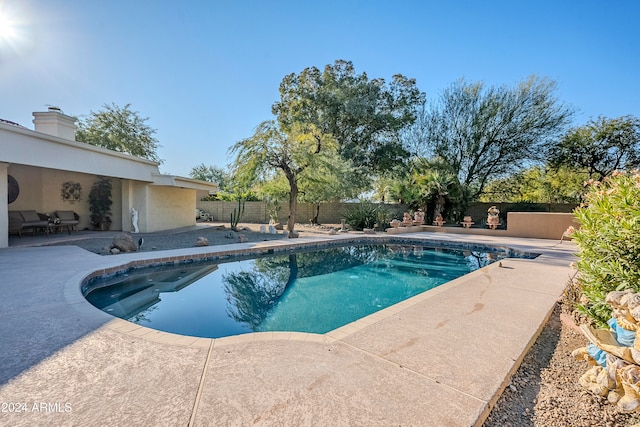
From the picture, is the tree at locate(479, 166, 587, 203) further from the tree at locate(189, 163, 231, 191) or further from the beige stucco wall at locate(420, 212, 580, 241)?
the tree at locate(189, 163, 231, 191)

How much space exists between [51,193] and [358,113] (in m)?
16.4

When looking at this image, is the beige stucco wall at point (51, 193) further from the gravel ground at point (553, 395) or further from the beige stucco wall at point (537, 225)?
the beige stucco wall at point (537, 225)

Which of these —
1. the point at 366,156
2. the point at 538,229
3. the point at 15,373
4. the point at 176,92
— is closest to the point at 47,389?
the point at 15,373

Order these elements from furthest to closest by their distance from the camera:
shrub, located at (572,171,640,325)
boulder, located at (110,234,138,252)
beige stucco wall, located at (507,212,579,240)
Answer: beige stucco wall, located at (507,212,579,240)
boulder, located at (110,234,138,252)
shrub, located at (572,171,640,325)

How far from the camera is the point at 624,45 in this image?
1033 centimetres

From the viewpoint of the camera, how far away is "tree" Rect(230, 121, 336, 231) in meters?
11.9

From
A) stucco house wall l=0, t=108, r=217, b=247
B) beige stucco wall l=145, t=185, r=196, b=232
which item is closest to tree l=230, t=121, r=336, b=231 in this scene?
stucco house wall l=0, t=108, r=217, b=247

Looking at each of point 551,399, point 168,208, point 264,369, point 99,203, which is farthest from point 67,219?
point 551,399

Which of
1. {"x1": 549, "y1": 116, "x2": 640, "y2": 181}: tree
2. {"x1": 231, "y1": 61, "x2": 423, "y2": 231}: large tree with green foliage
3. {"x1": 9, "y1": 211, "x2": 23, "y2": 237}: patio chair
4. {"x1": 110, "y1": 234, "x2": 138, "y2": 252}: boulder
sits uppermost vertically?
{"x1": 231, "y1": 61, "x2": 423, "y2": 231}: large tree with green foliage

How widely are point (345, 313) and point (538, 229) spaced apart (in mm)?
12383

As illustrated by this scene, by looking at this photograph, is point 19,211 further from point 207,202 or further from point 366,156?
point 366,156

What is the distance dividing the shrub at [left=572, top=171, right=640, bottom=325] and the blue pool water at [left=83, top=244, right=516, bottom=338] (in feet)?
10.4

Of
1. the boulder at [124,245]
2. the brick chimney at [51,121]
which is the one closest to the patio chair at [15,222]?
the brick chimney at [51,121]

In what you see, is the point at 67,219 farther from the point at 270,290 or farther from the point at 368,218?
the point at 368,218
